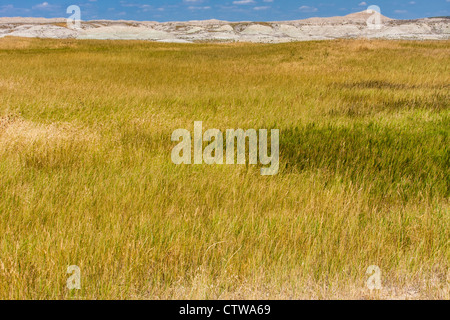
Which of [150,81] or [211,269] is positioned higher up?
[150,81]

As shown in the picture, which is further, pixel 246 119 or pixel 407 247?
pixel 246 119

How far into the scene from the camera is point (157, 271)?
2.27 metres

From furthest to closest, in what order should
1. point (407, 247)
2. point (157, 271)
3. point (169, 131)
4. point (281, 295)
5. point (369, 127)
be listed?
point (369, 127) → point (169, 131) → point (407, 247) → point (157, 271) → point (281, 295)

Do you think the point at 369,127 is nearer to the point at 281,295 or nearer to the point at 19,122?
the point at 281,295

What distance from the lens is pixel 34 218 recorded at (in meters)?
2.83

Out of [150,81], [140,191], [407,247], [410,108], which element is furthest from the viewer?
[150,81]

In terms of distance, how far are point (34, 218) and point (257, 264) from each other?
1.76 meters

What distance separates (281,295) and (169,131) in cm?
412
